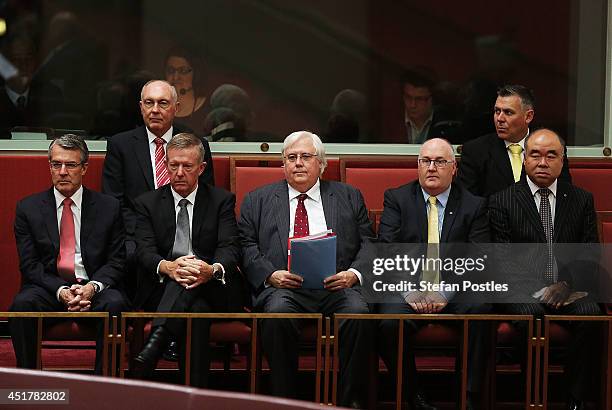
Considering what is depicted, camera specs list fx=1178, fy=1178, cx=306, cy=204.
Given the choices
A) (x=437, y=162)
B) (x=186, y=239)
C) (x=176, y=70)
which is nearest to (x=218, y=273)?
(x=186, y=239)

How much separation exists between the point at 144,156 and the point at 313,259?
1.24m

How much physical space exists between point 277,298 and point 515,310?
3.33 ft

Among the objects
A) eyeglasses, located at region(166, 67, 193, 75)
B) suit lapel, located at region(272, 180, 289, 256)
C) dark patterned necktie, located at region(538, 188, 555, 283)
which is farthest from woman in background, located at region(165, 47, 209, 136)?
dark patterned necktie, located at region(538, 188, 555, 283)

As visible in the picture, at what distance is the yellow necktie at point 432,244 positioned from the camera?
16.1ft

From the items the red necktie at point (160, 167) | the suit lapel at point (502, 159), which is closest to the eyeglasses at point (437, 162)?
the suit lapel at point (502, 159)

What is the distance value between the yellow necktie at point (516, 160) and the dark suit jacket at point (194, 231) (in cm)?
146

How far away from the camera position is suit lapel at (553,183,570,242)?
206 inches

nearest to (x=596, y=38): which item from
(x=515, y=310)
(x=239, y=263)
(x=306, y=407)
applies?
(x=515, y=310)

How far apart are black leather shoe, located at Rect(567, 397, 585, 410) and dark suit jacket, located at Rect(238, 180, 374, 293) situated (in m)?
1.02

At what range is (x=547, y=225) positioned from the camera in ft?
17.3

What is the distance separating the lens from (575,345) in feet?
16.3

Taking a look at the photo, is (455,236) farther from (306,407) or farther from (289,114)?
(306,407)

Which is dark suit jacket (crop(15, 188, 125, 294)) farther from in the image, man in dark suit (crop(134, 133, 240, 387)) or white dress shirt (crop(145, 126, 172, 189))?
white dress shirt (crop(145, 126, 172, 189))

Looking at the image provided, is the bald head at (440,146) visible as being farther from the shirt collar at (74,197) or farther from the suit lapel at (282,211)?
the shirt collar at (74,197)
